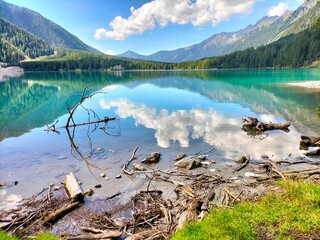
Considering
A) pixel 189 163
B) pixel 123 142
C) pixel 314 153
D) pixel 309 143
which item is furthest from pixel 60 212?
pixel 309 143

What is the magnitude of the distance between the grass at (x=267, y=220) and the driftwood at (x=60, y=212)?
20.4 ft

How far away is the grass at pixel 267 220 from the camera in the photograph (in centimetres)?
841

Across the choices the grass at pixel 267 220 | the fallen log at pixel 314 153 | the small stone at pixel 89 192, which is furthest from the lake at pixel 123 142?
the grass at pixel 267 220

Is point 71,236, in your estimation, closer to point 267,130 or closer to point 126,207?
point 126,207

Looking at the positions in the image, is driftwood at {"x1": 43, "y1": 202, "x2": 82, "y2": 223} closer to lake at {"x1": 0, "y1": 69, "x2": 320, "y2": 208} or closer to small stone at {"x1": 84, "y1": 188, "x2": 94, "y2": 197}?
small stone at {"x1": 84, "y1": 188, "x2": 94, "y2": 197}

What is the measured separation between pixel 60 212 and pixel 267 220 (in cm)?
894

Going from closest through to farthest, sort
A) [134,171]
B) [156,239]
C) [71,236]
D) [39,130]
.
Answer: [156,239] → [71,236] → [134,171] → [39,130]

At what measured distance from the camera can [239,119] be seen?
118 feet

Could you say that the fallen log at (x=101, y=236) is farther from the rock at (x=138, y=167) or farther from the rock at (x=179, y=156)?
the rock at (x=179, y=156)

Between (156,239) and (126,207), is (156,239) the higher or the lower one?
the higher one

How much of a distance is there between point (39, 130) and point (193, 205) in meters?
27.0

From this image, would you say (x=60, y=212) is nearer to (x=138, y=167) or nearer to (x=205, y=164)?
(x=138, y=167)

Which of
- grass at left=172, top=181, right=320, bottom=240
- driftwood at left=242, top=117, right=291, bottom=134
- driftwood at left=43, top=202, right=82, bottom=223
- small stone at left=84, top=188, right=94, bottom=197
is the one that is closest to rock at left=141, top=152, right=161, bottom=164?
small stone at left=84, top=188, right=94, bottom=197

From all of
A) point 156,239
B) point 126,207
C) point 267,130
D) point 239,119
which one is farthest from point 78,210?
point 239,119
